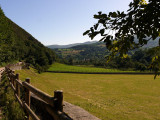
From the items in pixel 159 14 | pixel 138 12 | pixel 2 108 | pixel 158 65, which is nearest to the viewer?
pixel 159 14

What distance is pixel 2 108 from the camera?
23.6 feet

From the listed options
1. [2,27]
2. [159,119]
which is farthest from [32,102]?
[2,27]

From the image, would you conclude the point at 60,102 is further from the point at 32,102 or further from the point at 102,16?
the point at 32,102

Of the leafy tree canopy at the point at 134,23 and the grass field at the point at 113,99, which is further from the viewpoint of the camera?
the grass field at the point at 113,99

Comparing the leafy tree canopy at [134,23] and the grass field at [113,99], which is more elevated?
the leafy tree canopy at [134,23]

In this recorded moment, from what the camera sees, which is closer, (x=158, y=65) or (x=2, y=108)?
(x=158, y=65)

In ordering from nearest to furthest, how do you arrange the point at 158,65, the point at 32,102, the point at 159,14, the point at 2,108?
the point at 159,14 < the point at 158,65 < the point at 32,102 < the point at 2,108

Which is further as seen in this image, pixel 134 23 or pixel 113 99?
pixel 113 99

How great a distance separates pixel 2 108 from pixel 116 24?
6.87 meters

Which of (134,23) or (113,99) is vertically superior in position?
(134,23)

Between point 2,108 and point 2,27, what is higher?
point 2,27

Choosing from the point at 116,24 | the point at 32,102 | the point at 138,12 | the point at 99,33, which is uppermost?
the point at 138,12

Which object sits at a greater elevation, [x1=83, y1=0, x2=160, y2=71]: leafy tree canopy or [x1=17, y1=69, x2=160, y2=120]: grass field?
[x1=83, y1=0, x2=160, y2=71]: leafy tree canopy

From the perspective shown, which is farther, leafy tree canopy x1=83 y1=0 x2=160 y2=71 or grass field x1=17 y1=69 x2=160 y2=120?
grass field x1=17 y1=69 x2=160 y2=120
